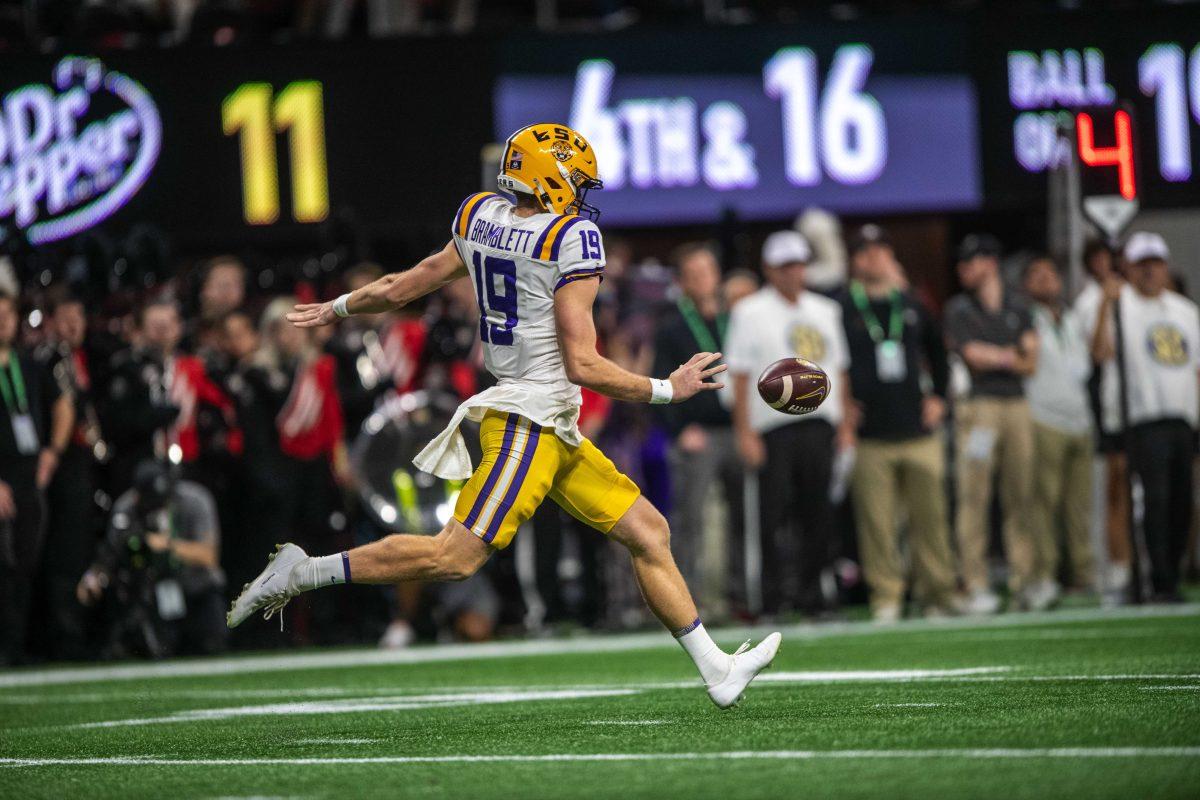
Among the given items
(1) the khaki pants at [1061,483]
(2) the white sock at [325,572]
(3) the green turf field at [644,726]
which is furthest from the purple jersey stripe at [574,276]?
(1) the khaki pants at [1061,483]

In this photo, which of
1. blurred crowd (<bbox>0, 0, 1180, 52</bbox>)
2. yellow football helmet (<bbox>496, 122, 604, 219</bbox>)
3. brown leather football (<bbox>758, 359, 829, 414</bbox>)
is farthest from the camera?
blurred crowd (<bbox>0, 0, 1180, 52</bbox>)

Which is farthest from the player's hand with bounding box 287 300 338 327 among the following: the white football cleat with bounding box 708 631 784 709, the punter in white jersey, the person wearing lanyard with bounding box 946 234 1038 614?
the person wearing lanyard with bounding box 946 234 1038 614

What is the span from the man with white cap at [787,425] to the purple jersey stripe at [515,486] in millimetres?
5347

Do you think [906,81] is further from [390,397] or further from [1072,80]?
[390,397]

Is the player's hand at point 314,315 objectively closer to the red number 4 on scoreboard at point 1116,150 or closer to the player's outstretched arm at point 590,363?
the player's outstretched arm at point 590,363

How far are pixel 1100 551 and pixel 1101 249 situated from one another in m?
2.31

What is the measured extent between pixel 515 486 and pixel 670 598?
2.07ft

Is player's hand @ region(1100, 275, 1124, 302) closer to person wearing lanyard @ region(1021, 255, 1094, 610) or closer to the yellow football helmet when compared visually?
person wearing lanyard @ region(1021, 255, 1094, 610)

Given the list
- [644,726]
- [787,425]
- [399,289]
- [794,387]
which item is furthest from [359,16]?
[644,726]

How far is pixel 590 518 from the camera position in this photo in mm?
6453

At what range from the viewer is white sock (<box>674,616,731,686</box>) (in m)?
6.34

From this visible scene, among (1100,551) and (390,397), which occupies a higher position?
(390,397)

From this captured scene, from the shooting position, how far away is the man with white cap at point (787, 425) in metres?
11.7

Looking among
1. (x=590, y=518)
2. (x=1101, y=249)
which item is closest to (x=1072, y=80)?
(x=1101, y=249)
